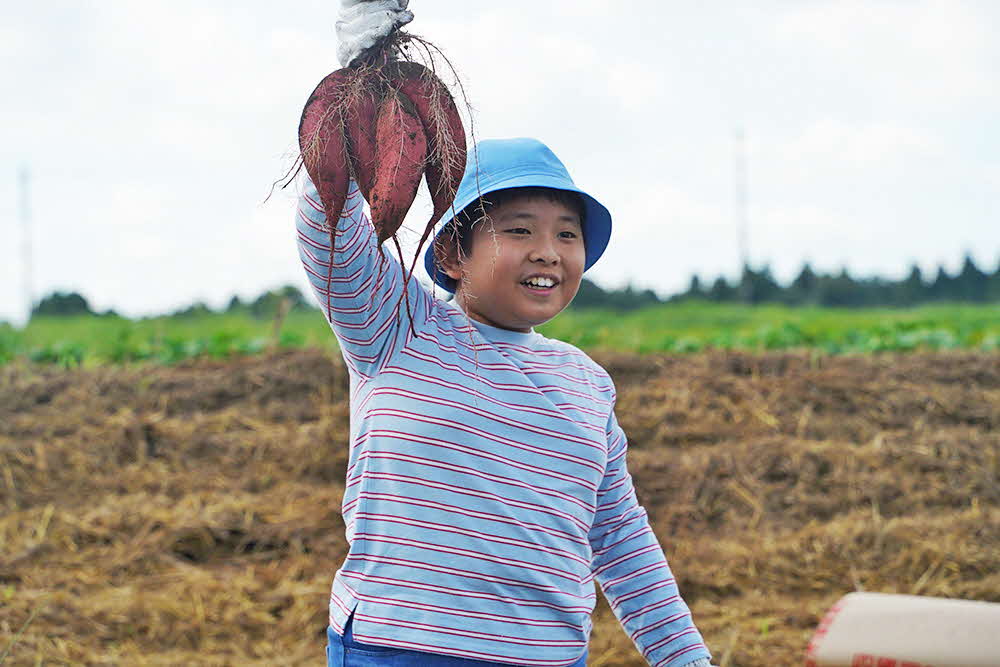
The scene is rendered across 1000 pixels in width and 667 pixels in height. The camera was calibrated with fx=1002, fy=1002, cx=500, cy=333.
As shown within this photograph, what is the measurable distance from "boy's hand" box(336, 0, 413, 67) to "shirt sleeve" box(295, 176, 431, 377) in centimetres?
17

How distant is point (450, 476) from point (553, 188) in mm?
470

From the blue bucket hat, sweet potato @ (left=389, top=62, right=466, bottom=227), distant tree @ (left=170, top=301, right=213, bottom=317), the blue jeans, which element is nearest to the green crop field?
distant tree @ (left=170, top=301, right=213, bottom=317)

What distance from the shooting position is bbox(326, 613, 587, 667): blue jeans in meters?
1.37

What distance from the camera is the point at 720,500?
440 centimetres

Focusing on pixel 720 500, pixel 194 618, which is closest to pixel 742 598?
pixel 720 500

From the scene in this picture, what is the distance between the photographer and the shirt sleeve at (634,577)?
5.52 feet

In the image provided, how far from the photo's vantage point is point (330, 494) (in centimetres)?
439

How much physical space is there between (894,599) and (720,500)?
62.3 inches

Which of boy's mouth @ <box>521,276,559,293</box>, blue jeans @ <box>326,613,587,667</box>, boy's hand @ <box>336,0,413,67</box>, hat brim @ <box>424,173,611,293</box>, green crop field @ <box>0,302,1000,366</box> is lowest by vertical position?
blue jeans @ <box>326,613,587,667</box>

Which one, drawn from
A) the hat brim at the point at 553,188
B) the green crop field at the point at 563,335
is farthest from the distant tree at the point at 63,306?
the hat brim at the point at 553,188

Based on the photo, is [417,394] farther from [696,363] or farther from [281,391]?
[696,363]

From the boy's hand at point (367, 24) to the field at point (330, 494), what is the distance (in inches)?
96.1

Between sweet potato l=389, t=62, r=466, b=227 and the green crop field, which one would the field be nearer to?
the green crop field

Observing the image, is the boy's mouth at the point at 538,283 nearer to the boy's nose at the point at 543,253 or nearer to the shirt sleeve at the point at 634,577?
the boy's nose at the point at 543,253
